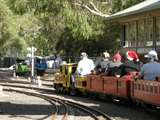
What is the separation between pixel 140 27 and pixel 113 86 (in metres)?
14.1

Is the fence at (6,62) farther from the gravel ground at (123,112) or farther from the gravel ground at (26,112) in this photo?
the gravel ground at (123,112)

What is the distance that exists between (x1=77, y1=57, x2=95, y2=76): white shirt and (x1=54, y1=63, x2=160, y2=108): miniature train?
34 centimetres

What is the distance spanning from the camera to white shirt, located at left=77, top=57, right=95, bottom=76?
93.7 feet

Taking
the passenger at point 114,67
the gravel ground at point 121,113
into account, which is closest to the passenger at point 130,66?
the passenger at point 114,67

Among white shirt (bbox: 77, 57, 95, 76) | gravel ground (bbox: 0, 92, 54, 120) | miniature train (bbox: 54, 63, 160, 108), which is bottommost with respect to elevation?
gravel ground (bbox: 0, 92, 54, 120)

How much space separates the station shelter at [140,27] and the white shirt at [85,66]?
4.37 metres

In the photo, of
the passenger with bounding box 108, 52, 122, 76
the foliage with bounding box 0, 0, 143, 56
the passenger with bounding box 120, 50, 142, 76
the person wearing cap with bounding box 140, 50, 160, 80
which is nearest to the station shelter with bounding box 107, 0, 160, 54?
the foliage with bounding box 0, 0, 143, 56

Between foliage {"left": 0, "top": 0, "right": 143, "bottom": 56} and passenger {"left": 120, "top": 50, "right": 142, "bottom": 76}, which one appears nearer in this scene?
passenger {"left": 120, "top": 50, "right": 142, "bottom": 76}

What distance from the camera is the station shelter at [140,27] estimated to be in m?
32.5

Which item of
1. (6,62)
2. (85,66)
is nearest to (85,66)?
(85,66)

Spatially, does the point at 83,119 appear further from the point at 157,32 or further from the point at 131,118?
the point at 157,32

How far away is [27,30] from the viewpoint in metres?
71.4

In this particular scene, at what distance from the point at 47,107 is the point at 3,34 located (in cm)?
3763

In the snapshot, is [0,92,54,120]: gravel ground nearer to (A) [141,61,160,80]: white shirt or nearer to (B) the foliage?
(A) [141,61,160,80]: white shirt
